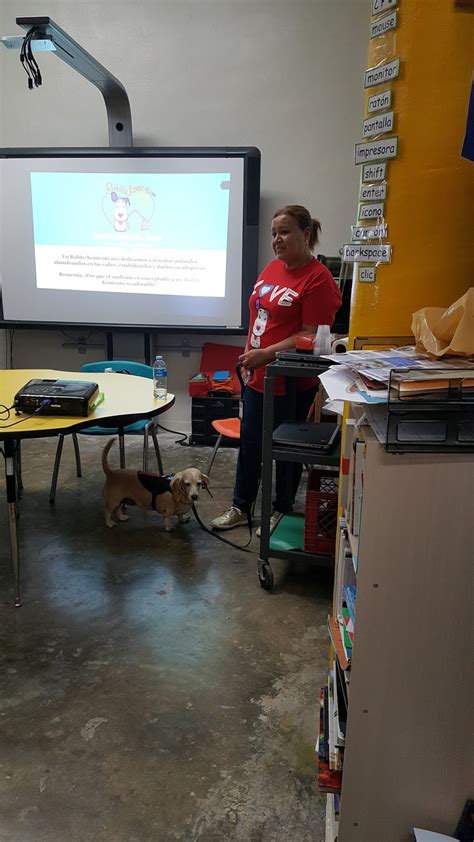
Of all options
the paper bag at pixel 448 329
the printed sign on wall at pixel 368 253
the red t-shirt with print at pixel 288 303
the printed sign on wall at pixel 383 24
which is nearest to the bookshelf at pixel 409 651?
the paper bag at pixel 448 329

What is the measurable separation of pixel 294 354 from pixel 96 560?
128 cm

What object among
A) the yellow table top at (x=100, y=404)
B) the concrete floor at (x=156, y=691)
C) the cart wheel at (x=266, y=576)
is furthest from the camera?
the cart wheel at (x=266, y=576)

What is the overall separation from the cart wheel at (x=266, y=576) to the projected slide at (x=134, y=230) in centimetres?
254

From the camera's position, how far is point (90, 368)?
3654mm

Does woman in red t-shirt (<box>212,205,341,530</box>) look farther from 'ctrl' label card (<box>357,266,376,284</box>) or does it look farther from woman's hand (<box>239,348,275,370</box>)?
'ctrl' label card (<box>357,266,376,284</box>)

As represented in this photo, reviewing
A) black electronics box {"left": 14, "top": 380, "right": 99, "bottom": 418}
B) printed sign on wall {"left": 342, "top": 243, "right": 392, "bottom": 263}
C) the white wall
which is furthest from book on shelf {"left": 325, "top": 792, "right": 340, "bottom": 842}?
the white wall

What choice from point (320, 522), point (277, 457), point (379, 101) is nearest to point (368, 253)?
point (379, 101)

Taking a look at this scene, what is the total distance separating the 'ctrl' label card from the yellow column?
1 centimetres

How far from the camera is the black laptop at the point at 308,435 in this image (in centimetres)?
229

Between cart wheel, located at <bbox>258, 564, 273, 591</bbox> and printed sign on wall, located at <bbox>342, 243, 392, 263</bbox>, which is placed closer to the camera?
printed sign on wall, located at <bbox>342, 243, 392, 263</bbox>

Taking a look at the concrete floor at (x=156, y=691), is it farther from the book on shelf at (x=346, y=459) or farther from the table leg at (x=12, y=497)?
the book on shelf at (x=346, y=459)

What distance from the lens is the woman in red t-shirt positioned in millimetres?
2566

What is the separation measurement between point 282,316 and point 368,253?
140 centimetres

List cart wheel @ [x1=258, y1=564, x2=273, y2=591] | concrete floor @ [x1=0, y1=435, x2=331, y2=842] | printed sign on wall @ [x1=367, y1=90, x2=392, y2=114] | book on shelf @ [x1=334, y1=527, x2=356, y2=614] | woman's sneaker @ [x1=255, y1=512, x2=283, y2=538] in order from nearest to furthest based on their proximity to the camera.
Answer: printed sign on wall @ [x1=367, y1=90, x2=392, y2=114] < book on shelf @ [x1=334, y1=527, x2=356, y2=614] < concrete floor @ [x1=0, y1=435, x2=331, y2=842] < cart wheel @ [x1=258, y1=564, x2=273, y2=591] < woman's sneaker @ [x1=255, y1=512, x2=283, y2=538]
